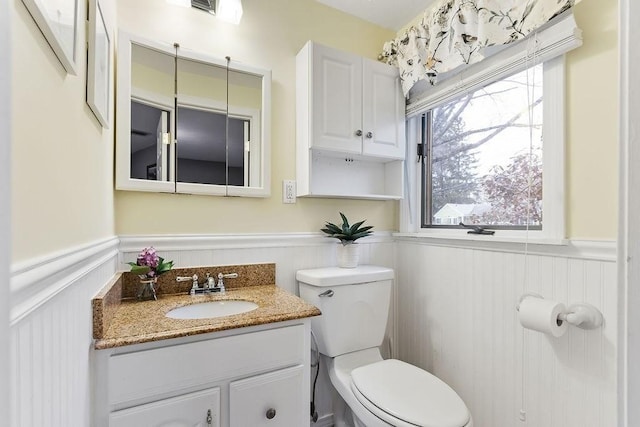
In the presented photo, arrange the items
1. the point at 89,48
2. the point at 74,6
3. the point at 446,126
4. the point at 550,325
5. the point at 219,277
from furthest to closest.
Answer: the point at 446,126 → the point at 219,277 → the point at 550,325 → the point at 89,48 → the point at 74,6

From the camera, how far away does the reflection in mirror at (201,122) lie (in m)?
1.36

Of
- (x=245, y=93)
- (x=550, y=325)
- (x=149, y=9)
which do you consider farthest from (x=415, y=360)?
(x=149, y=9)

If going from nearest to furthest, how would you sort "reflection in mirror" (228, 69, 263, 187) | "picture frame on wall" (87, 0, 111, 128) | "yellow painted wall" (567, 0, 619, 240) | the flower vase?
1. "picture frame on wall" (87, 0, 111, 128)
2. "yellow painted wall" (567, 0, 619, 240)
3. the flower vase
4. "reflection in mirror" (228, 69, 263, 187)

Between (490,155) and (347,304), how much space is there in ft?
3.21

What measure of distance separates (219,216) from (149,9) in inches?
37.5

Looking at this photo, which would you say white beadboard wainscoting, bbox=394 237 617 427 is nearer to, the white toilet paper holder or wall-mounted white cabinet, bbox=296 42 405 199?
the white toilet paper holder

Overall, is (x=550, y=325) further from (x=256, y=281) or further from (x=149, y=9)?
(x=149, y=9)

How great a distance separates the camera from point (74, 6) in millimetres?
646

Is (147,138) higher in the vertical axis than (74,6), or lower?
lower

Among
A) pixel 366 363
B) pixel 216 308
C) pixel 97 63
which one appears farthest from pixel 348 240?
pixel 97 63

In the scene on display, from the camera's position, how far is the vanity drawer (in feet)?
2.80

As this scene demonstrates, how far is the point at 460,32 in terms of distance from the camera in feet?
4.41

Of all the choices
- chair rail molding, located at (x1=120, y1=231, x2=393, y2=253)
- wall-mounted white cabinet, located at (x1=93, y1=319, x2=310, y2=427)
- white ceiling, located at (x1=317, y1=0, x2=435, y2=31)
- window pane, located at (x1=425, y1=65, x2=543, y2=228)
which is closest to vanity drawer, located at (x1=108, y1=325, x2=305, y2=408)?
wall-mounted white cabinet, located at (x1=93, y1=319, x2=310, y2=427)

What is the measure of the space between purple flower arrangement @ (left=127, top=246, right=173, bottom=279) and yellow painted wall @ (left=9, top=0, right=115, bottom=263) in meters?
0.36
